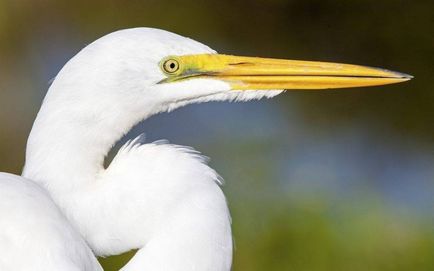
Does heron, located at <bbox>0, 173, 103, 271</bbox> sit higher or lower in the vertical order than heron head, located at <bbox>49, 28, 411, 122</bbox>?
lower

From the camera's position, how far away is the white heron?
1550mm

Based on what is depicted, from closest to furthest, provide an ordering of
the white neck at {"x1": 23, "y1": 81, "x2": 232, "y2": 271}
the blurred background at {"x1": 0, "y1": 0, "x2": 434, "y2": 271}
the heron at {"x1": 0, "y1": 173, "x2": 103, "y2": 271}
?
the heron at {"x1": 0, "y1": 173, "x2": 103, "y2": 271}, the white neck at {"x1": 23, "y1": 81, "x2": 232, "y2": 271}, the blurred background at {"x1": 0, "y1": 0, "x2": 434, "y2": 271}

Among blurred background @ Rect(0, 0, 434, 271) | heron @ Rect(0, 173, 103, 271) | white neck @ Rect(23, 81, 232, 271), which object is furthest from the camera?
blurred background @ Rect(0, 0, 434, 271)

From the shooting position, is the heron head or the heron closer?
the heron

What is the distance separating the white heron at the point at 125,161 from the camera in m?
1.55

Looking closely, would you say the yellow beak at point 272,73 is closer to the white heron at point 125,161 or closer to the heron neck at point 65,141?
the white heron at point 125,161

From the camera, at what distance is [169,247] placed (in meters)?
1.51

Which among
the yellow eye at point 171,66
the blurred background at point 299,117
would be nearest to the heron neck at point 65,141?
the yellow eye at point 171,66

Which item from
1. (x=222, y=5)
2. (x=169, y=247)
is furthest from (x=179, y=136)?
(x=169, y=247)

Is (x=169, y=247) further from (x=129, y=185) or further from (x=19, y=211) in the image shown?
(x=19, y=211)

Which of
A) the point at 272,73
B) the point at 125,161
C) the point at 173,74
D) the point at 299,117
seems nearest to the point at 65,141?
the point at 125,161

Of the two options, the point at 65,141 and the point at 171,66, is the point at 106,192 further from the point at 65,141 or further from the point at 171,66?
the point at 171,66

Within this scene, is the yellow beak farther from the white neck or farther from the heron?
the heron

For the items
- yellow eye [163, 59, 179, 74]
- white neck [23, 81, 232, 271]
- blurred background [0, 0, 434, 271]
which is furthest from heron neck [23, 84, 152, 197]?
blurred background [0, 0, 434, 271]
